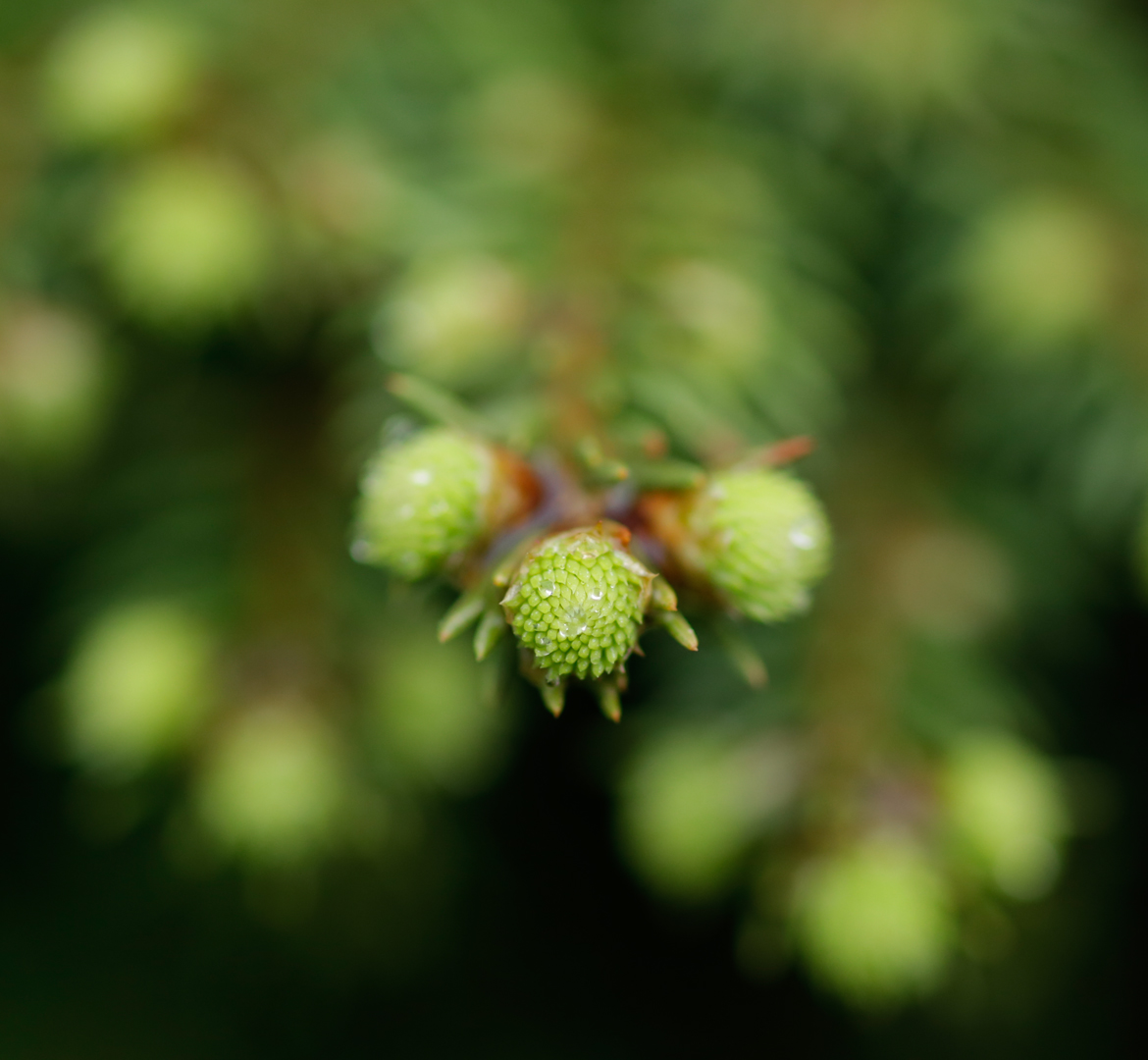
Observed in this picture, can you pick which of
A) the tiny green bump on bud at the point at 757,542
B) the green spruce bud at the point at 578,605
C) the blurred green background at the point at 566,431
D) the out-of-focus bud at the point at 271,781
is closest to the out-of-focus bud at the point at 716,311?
the blurred green background at the point at 566,431

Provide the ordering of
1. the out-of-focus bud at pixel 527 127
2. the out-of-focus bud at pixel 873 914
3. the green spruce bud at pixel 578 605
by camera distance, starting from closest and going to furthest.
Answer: the green spruce bud at pixel 578 605 < the out-of-focus bud at pixel 873 914 < the out-of-focus bud at pixel 527 127

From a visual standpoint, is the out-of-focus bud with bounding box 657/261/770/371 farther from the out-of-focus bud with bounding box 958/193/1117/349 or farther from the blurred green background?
the out-of-focus bud with bounding box 958/193/1117/349

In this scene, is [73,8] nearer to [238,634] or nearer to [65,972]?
[238,634]

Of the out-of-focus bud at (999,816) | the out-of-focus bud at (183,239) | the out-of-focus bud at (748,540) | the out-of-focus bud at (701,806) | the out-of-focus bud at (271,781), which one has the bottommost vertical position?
the out-of-focus bud at (271,781)

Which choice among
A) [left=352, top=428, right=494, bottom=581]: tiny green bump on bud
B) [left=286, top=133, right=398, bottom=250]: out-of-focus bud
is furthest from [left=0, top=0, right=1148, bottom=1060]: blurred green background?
[left=352, top=428, right=494, bottom=581]: tiny green bump on bud

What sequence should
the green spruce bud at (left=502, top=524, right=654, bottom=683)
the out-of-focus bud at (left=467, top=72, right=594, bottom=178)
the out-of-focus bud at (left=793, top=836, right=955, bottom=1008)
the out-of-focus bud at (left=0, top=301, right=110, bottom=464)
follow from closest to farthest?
the green spruce bud at (left=502, top=524, right=654, bottom=683)
the out-of-focus bud at (left=793, top=836, right=955, bottom=1008)
the out-of-focus bud at (left=0, top=301, right=110, bottom=464)
the out-of-focus bud at (left=467, top=72, right=594, bottom=178)

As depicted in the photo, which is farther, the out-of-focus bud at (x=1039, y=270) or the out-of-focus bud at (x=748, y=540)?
the out-of-focus bud at (x=1039, y=270)

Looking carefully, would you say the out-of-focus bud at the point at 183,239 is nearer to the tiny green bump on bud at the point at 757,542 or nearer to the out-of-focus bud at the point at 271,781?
the out-of-focus bud at the point at 271,781
